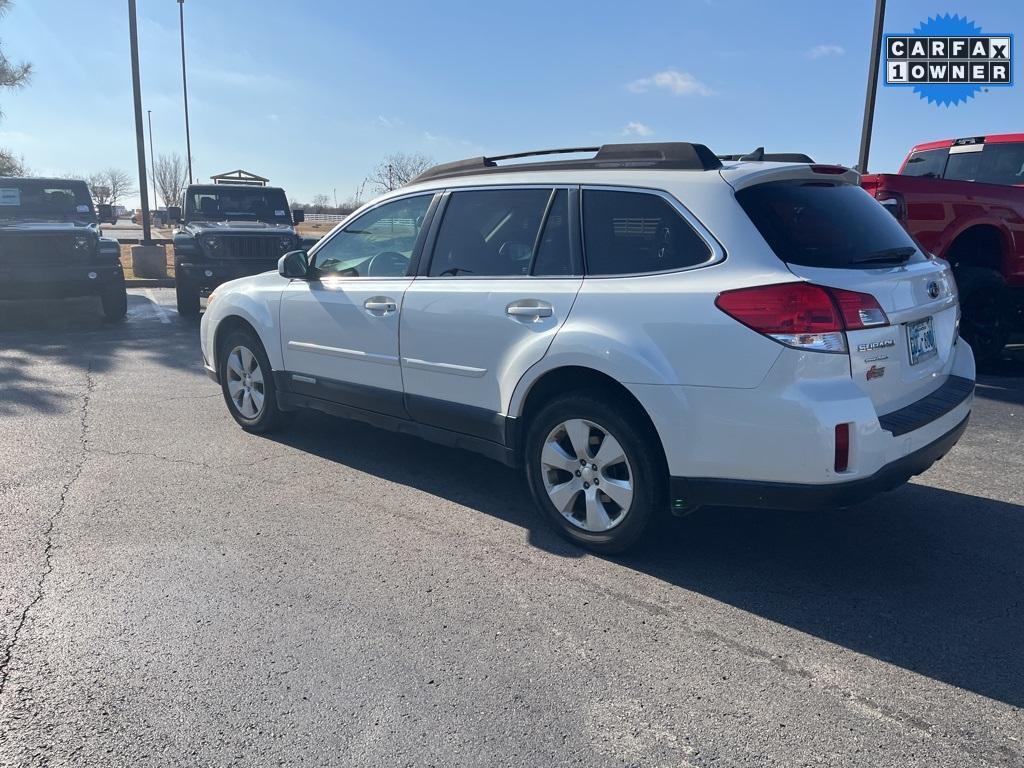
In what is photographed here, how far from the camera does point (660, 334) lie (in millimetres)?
3547

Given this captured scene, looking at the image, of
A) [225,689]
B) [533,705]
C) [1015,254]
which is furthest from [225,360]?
[1015,254]

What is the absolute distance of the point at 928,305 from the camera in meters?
3.78

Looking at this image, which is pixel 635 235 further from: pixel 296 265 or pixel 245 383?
pixel 245 383

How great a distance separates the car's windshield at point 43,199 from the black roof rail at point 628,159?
978 cm

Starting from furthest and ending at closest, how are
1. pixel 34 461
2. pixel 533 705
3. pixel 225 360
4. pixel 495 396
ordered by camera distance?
1. pixel 225 360
2. pixel 34 461
3. pixel 495 396
4. pixel 533 705

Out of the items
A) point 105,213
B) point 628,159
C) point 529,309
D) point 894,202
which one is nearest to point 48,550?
point 529,309

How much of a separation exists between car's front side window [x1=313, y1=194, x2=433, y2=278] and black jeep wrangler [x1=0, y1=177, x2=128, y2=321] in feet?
24.2

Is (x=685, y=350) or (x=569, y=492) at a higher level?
(x=685, y=350)

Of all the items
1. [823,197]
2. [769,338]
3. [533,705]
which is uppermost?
[823,197]

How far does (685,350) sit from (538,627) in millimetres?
1260

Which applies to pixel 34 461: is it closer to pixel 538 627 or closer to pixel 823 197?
pixel 538 627

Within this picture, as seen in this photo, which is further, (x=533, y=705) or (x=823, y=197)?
(x=823, y=197)

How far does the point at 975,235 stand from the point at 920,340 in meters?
5.27

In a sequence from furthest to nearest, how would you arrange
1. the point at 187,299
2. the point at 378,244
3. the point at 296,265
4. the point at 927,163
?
the point at 187,299, the point at 927,163, the point at 296,265, the point at 378,244
